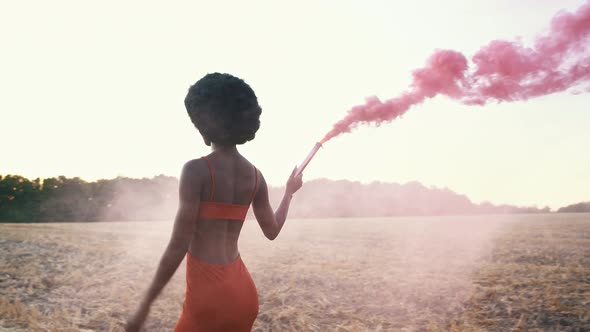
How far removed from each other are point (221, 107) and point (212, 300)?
1.02 m

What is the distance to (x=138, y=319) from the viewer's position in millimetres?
2201

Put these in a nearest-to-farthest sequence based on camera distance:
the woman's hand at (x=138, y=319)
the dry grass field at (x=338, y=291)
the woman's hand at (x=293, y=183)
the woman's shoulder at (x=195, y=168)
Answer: the woman's shoulder at (x=195, y=168) → the woman's hand at (x=138, y=319) → the woman's hand at (x=293, y=183) → the dry grass field at (x=338, y=291)

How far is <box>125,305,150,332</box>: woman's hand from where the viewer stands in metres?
2.20

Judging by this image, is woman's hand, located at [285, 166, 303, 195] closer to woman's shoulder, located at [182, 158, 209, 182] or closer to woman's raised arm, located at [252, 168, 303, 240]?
→ woman's raised arm, located at [252, 168, 303, 240]

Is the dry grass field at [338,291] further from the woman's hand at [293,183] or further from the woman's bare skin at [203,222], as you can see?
the woman's bare skin at [203,222]

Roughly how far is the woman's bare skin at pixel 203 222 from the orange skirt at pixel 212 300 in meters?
0.06

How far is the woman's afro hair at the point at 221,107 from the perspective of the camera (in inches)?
87.5

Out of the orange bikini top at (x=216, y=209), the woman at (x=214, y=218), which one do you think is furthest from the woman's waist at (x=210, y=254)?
the orange bikini top at (x=216, y=209)

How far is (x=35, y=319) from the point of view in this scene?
5.94m

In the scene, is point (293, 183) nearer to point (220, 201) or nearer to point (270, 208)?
point (270, 208)

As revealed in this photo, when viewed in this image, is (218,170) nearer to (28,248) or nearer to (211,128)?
(211,128)

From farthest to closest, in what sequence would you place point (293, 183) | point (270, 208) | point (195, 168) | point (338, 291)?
point (338, 291), point (293, 183), point (270, 208), point (195, 168)

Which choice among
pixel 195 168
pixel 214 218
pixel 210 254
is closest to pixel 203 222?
pixel 214 218

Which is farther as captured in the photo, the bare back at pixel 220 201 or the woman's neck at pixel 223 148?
the woman's neck at pixel 223 148
